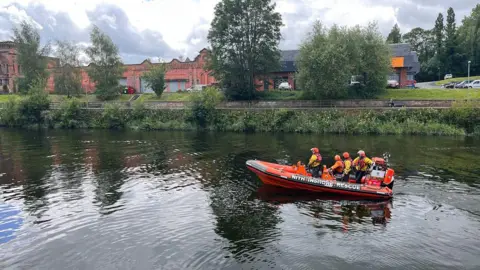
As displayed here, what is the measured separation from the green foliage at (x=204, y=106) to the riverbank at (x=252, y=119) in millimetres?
121

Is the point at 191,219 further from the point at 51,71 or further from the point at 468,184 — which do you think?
the point at 51,71

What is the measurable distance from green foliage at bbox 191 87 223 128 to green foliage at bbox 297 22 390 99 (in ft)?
34.4

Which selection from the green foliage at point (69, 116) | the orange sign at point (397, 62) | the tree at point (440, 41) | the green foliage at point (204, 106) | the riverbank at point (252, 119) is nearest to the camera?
the riverbank at point (252, 119)

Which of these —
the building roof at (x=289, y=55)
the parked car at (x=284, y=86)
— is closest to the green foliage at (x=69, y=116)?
the parked car at (x=284, y=86)

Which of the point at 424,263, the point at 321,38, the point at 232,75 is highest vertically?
the point at 321,38

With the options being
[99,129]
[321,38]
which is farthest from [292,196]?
[99,129]

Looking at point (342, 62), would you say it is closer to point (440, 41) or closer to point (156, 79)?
point (156, 79)

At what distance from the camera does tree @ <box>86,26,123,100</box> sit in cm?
6131

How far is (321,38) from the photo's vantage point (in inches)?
1789

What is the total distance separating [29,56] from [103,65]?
13460 millimetres

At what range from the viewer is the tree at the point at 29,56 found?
63844 mm

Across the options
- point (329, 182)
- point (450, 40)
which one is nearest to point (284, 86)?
point (329, 182)

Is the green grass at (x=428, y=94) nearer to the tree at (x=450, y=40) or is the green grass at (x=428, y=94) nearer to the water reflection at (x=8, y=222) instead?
the tree at (x=450, y=40)

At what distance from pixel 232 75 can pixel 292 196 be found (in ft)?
109
